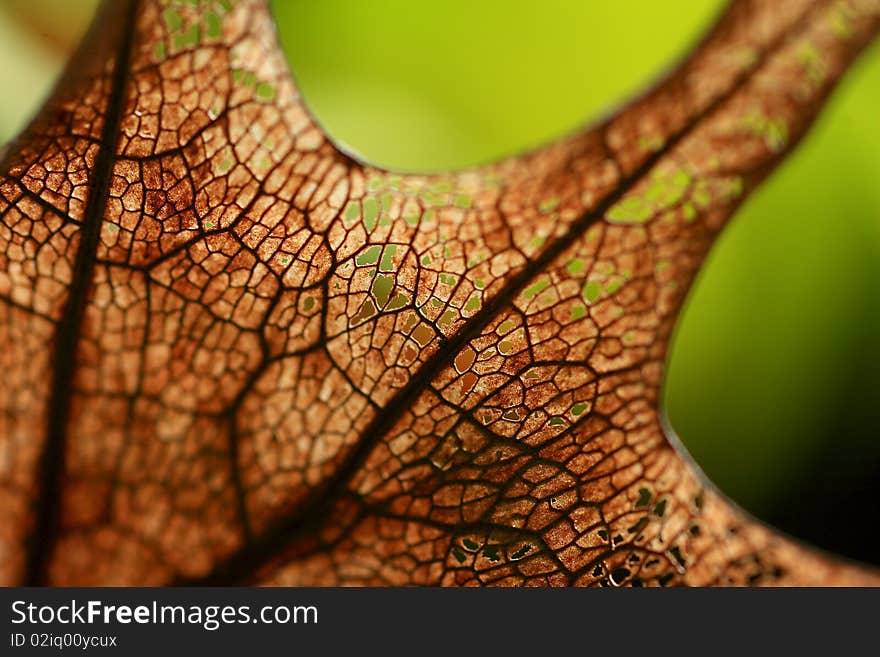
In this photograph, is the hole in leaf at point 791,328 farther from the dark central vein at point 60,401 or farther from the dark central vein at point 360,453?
the dark central vein at point 60,401

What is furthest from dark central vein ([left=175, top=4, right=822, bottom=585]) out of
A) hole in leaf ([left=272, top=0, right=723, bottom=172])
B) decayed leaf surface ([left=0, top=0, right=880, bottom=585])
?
hole in leaf ([left=272, top=0, right=723, bottom=172])

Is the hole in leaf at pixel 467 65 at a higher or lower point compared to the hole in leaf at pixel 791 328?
higher

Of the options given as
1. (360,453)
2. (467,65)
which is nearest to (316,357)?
(360,453)

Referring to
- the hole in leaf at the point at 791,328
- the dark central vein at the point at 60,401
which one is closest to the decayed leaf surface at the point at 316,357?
the dark central vein at the point at 60,401

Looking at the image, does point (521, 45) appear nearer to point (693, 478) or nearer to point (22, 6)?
point (22, 6)

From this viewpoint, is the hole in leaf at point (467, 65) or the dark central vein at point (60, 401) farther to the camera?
the hole in leaf at point (467, 65)

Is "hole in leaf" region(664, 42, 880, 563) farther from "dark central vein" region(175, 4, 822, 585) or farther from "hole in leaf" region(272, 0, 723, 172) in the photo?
"dark central vein" region(175, 4, 822, 585)

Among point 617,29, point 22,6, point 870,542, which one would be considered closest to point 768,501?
point 870,542

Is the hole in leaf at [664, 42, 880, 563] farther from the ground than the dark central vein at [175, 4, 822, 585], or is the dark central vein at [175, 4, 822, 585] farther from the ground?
the hole in leaf at [664, 42, 880, 563]
